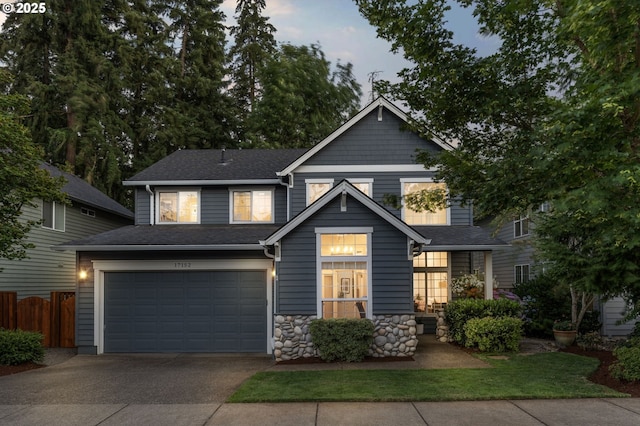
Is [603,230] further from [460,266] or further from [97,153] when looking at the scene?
[97,153]

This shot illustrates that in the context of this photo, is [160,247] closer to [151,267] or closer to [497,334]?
[151,267]

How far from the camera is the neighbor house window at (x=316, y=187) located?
15375 millimetres

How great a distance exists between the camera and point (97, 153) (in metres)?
26.6

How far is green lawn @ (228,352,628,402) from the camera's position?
25.3 feet

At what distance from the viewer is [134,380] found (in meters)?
9.60

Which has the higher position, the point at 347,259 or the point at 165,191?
the point at 165,191

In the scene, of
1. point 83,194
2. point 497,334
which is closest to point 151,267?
point 83,194

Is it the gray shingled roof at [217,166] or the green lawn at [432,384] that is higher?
the gray shingled roof at [217,166]

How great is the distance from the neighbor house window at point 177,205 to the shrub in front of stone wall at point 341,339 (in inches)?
280

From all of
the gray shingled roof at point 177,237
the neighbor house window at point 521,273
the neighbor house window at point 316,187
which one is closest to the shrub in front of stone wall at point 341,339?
the gray shingled roof at point 177,237

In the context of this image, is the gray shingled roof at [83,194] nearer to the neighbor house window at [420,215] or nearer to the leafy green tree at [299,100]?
the leafy green tree at [299,100]

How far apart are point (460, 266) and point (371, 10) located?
10714 millimetres

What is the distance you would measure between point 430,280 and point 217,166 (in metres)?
8.96

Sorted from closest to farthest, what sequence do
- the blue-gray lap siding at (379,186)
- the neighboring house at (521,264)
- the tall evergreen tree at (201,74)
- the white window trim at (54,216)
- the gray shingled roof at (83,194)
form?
the neighboring house at (521,264) < the blue-gray lap siding at (379,186) < the white window trim at (54,216) < the gray shingled roof at (83,194) < the tall evergreen tree at (201,74)
